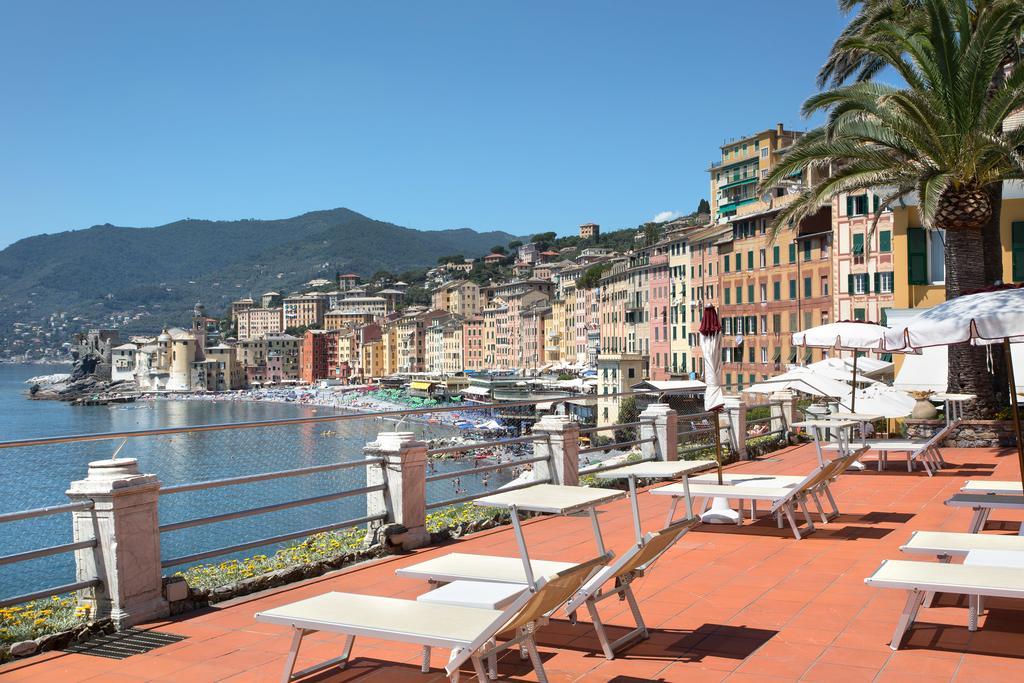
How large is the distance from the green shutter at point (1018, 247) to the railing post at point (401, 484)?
807 inches

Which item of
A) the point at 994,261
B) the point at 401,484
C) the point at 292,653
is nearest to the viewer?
the point at 292,653

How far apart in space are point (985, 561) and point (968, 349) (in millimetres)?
12694

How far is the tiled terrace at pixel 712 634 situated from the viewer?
5.25 meters

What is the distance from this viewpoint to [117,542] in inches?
254

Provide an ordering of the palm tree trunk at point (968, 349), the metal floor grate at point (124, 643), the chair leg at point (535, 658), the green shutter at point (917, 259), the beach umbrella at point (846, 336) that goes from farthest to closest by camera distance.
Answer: the green shutter at point (917, 259)
the palm tree trunk at point (968, 349)
the beach umbrella at point (846, 336)
the metal floor grate at point (124, 643)
the chair leg at point (535, 658)

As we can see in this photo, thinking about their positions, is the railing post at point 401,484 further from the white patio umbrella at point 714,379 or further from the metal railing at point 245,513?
the white patio umbrella at point 714,379

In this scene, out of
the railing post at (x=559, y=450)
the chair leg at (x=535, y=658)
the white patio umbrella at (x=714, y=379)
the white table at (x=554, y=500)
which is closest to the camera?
the chair leg at (x=535, y=658)

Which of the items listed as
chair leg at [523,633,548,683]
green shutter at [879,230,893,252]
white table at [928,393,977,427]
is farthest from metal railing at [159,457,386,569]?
green shutter at [879,230,893,252]

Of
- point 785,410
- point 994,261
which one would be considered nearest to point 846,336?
point 785,410

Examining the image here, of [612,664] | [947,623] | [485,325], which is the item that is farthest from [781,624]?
[485,325]

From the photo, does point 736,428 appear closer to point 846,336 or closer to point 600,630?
point 846,336

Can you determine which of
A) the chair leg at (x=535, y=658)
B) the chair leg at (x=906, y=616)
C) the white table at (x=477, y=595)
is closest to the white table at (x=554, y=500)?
the white table at (x=477, y=595)

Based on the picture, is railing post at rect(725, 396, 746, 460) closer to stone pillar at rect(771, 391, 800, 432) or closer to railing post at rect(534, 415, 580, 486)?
stone pillar at rect(771, 391, 800, 432)

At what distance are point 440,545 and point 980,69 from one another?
11.7 m
